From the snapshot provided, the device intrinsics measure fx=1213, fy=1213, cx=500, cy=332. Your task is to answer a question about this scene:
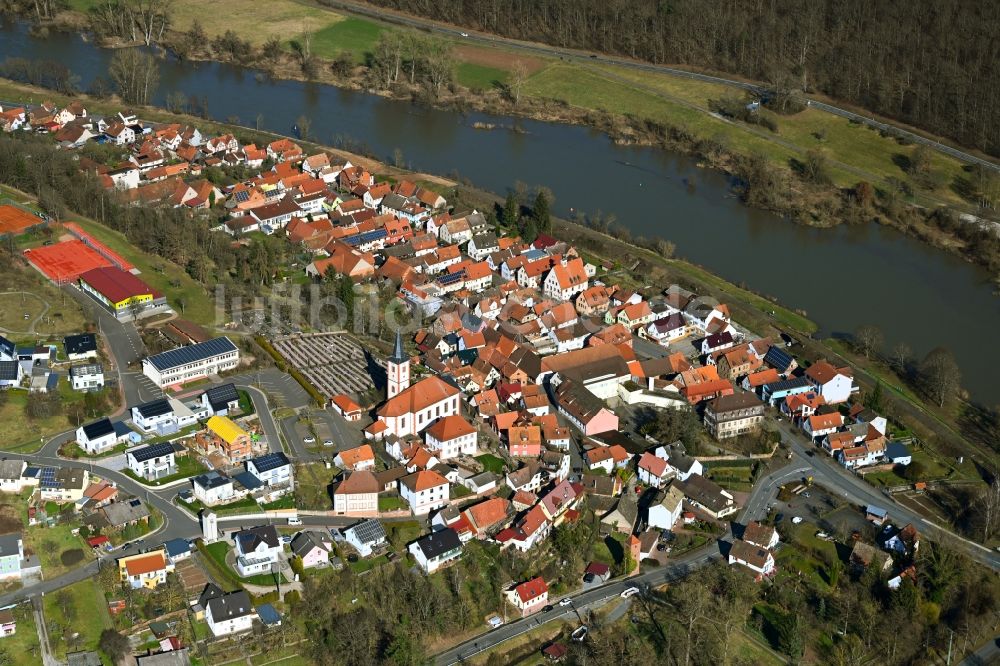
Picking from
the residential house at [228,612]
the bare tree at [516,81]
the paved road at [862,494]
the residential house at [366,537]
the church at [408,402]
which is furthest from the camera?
the bare tree at [516,81]

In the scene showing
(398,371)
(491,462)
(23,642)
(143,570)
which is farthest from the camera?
(398,371)

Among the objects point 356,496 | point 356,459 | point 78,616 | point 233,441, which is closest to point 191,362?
point 233,441

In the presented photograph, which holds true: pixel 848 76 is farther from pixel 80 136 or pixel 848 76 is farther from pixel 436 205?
pixel 80 136

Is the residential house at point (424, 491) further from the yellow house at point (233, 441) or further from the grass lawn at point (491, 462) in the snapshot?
the yellow house at point (233, 441)

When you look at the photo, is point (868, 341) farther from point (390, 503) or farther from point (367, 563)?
point (367, 563)

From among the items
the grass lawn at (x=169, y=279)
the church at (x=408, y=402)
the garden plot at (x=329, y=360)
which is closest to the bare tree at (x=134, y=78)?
the grass lawn at (x=169, y=279)

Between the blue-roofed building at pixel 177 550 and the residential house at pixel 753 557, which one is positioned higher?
the blue-roofed building at pixel 177 550

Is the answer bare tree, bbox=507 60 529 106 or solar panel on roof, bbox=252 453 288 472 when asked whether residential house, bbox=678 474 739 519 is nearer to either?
solar panel on roof, bbox=252 453 288 472
